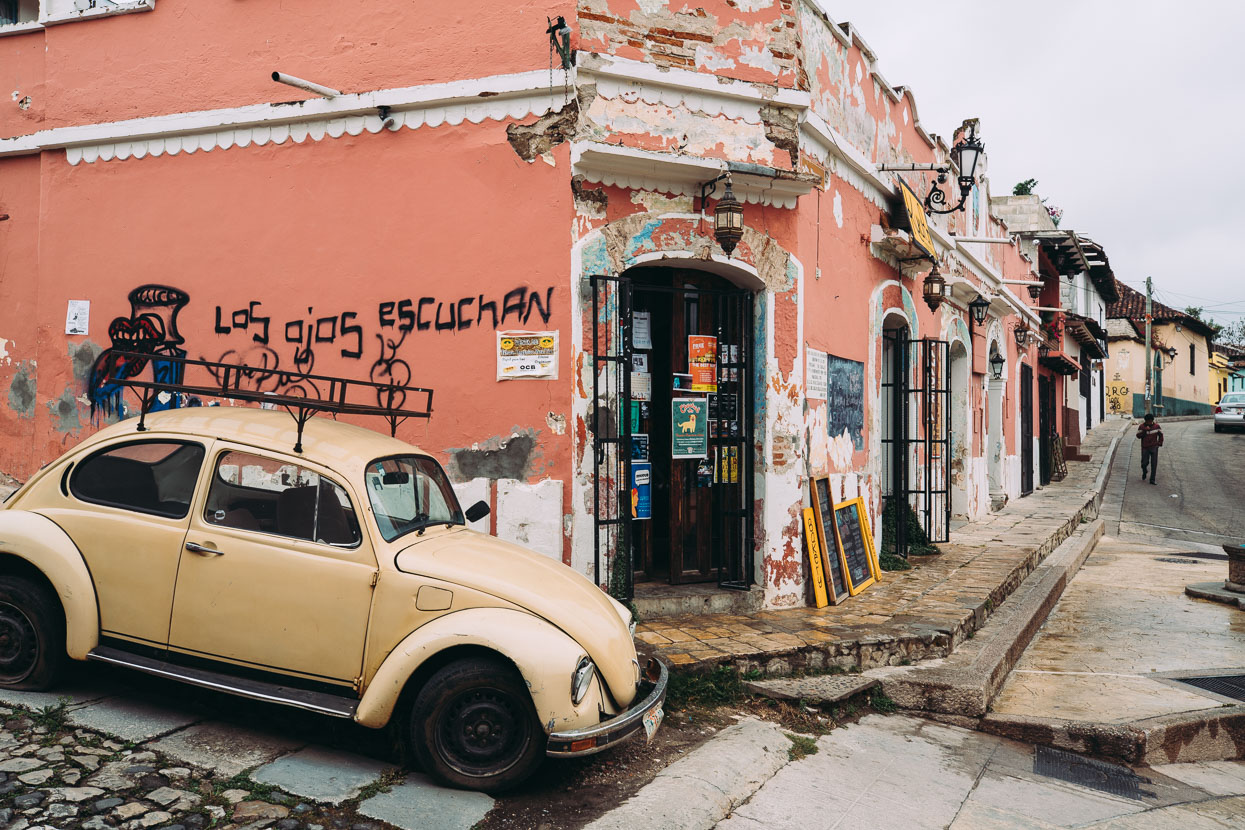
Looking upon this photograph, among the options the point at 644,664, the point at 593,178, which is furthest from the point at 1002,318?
the point at 644,664

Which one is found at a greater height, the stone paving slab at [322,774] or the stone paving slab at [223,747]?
the stone paving slab at [223,747]

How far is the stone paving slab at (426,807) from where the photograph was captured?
3662mm

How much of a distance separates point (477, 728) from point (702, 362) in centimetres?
415

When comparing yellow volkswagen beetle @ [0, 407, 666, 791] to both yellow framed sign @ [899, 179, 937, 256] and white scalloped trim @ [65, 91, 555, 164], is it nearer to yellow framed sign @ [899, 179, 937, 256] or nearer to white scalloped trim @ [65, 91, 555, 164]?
white scalloped trim @ [65, 91, 555, 164]

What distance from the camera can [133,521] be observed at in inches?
175

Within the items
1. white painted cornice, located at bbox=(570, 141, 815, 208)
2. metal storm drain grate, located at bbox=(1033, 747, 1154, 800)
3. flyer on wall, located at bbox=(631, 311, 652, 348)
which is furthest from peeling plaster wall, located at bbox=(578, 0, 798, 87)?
metal storm drain grate, located at bbox=(1033, 747, 1154, 800)

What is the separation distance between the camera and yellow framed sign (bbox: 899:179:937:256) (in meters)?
9.87

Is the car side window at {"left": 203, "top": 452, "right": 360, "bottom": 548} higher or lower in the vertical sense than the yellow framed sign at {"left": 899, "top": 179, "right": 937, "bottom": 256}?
lower

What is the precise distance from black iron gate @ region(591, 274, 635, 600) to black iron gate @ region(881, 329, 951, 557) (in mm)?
4591

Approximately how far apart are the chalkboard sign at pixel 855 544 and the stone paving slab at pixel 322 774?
505cm

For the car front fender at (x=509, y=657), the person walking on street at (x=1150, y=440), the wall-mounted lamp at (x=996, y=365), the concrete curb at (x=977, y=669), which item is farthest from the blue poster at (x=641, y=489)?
the person walking on street at (x=1150, y=440)

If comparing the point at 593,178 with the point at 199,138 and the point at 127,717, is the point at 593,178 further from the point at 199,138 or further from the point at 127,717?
the point at 127,717

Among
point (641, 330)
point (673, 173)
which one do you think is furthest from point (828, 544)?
point (673, 173)

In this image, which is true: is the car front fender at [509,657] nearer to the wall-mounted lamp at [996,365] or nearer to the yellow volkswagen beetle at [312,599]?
the yellow volkswagen beetle at [312,599]
